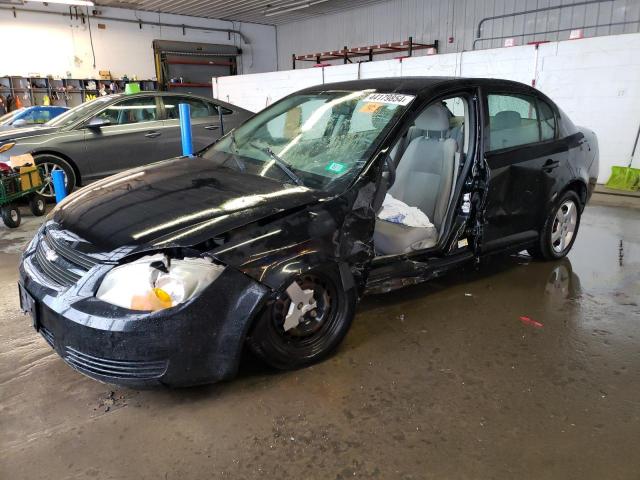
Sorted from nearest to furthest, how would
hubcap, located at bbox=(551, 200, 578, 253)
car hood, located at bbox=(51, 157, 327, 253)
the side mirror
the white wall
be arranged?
1. car hood, located at bbox=(51, 157, 327, 253)
2. hubcap, located at bbox=(551, 200, 578, 253)
3. the side mirror
4. the white wall

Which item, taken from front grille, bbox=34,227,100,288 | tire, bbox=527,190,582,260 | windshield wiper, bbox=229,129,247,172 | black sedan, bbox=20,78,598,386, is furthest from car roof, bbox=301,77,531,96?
front grille, bbox=34,227,100,288

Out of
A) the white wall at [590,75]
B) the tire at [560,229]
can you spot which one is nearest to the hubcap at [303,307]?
the tire at [560,229]

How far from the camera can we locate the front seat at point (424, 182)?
9.56 ft

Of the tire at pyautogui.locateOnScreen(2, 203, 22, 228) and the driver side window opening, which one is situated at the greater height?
the driver side window opening

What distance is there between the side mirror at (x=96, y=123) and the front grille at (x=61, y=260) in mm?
4217

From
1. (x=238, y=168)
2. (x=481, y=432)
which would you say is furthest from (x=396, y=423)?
(x=238, y=168)

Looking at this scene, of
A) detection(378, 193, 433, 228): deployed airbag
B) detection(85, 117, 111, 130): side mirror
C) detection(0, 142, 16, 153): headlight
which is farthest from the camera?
detection(85, 117, 111, 130): side mirror

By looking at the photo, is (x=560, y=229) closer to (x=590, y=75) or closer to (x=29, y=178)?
(x=590, y=75)

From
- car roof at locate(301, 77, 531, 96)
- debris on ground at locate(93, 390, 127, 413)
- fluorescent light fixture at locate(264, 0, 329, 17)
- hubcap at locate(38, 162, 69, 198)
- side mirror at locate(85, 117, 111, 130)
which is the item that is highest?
fluorescent light fixture at locate(264, 0, 329, 17)

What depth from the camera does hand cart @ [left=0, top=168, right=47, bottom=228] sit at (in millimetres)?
4902

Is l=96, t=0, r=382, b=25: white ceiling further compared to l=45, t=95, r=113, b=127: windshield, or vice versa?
l=96, t=0, r=382, b=25: white ceiling

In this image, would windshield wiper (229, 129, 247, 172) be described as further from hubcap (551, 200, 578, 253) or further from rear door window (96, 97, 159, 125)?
rear door window (96, 97, 159, 125)

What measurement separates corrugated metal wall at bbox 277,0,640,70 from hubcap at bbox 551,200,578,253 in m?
8.43

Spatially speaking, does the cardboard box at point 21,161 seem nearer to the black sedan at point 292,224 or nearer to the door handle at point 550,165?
the black sedan at point 292,224
